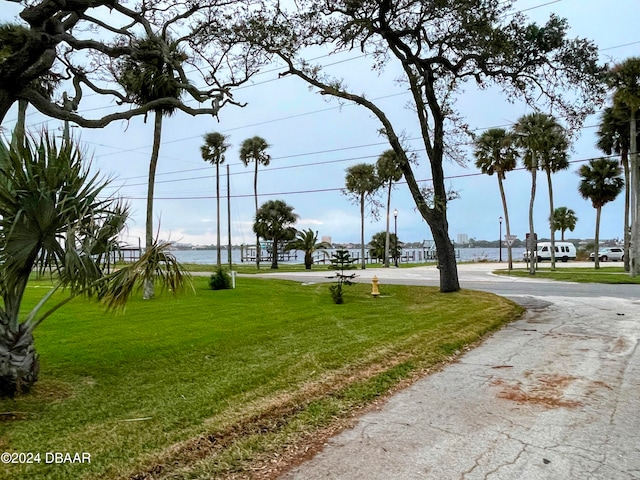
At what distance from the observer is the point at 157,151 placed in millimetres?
15398

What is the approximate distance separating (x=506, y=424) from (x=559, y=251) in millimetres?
50023

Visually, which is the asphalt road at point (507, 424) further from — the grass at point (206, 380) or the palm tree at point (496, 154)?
the palm tree at point (496, 154)

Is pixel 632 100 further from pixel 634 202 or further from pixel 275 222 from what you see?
pixel 275 222

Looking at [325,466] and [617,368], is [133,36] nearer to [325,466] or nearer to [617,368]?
[325,466]

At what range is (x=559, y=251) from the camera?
4853 cm

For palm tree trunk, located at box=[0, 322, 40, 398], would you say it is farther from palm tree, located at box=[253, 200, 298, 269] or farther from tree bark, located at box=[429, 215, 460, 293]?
palm tree, located at box=[253, 200, 298, 269]

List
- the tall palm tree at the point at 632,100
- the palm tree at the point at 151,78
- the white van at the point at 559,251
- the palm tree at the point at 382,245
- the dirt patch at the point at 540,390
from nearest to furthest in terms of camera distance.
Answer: the dirt patch at the point at 540,390 → the palm tree at the point at 151,78 → the tall palm tree at the point at 632,100 → the white van at the point at 559,251 → the palm tree at the point at 382,245

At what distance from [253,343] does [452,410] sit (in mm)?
3592

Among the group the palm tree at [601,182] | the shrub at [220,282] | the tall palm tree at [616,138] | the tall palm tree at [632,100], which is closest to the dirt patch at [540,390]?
the shrub at [220,282]

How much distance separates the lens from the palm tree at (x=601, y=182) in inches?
1299

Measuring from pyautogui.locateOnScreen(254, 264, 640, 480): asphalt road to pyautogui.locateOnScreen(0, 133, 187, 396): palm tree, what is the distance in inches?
94.2

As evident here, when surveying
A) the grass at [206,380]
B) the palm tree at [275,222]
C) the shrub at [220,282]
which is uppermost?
the palm tree at [275,222]

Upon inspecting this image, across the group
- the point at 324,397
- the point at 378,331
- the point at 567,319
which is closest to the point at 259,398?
the point at 324,397

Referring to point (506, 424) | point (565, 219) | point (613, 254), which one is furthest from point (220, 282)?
point (565, 219)
